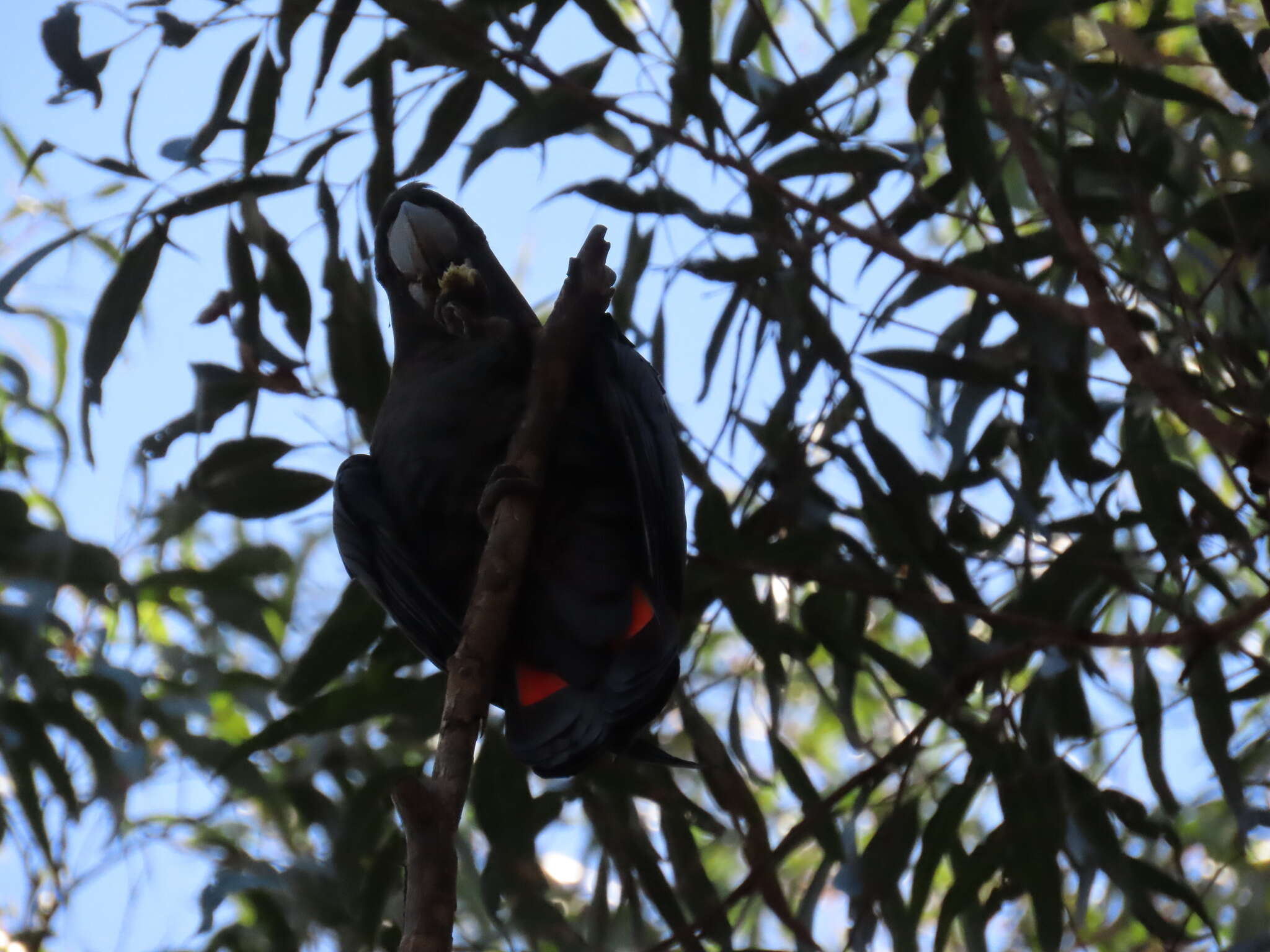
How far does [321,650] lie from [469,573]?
0.30 metres

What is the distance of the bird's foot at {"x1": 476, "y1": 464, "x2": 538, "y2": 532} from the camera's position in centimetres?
148

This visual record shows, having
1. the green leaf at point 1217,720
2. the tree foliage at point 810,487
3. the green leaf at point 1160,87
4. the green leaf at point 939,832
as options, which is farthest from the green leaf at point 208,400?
the green leaf at point 1217,720

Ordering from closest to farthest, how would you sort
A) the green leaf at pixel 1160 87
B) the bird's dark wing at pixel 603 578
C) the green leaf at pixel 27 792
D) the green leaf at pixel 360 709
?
1. the bird's dark wing at pixel 603 578
2. the green leaf at pixel 360 709
3. the green leaf at pixel 1160 87
4. the green leaf at pixel 27 792

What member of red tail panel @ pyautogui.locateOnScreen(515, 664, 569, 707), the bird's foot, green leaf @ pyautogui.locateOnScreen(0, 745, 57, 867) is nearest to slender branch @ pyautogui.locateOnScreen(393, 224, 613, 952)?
the bird's foot

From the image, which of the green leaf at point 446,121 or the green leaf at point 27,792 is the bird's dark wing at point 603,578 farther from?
the green leaf at point 27,792

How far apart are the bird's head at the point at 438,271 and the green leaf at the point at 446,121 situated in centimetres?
10

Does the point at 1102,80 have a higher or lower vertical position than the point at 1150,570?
higher

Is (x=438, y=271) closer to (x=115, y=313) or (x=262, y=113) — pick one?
(x=262, y=113)

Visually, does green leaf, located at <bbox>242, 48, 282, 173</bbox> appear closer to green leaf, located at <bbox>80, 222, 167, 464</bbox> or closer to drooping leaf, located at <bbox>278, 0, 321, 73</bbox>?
drooping leaf, located at <bbox>278, 0, 321, 73</bbox>

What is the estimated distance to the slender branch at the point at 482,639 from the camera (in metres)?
1.06

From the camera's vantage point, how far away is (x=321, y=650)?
6.59ft

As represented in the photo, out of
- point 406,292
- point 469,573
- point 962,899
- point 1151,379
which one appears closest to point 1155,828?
point 962,899

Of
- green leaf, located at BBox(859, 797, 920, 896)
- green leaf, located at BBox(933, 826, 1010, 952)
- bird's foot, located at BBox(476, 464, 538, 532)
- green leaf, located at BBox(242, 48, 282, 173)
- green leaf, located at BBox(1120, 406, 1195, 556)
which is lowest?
green leaf, located at BBox(933, 826, 1010, 952)

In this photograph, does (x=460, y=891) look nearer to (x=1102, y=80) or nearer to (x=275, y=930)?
(x=275, y=930)
